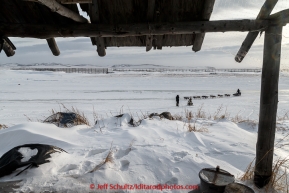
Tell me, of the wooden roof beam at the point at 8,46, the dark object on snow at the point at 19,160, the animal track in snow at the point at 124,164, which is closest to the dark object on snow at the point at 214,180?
the animal track in snow at the point at 124,164

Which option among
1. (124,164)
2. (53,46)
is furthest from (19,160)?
(53,46)

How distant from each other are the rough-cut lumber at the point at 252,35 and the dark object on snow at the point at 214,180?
5.29ft

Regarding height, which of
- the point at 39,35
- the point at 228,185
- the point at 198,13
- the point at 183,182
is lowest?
the point at 183,182

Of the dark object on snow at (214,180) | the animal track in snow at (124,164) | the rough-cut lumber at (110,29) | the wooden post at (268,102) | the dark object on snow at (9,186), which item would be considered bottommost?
the dark object on snow at (9,186)

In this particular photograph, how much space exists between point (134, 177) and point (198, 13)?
2485 millimetres

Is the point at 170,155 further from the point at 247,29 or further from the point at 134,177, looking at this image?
the point at 247,29

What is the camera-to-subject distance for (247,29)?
2.40m

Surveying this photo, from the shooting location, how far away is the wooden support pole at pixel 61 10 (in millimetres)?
2049

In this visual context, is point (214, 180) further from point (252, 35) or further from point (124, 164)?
point (252, 35)

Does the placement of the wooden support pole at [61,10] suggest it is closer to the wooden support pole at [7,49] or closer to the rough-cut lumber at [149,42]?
the rough-cut lumber at [149,42]

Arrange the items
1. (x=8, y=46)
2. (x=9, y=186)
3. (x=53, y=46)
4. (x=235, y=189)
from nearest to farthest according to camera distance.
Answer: (x=235, y=189)
(x=9, y=186)
(x=8, y=46)
(x=53, y=46)

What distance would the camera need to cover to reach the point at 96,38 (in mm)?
3078

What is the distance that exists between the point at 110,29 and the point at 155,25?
1.94 ft

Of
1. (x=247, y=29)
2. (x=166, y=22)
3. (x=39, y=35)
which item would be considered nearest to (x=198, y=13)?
(x=166, y=22)
